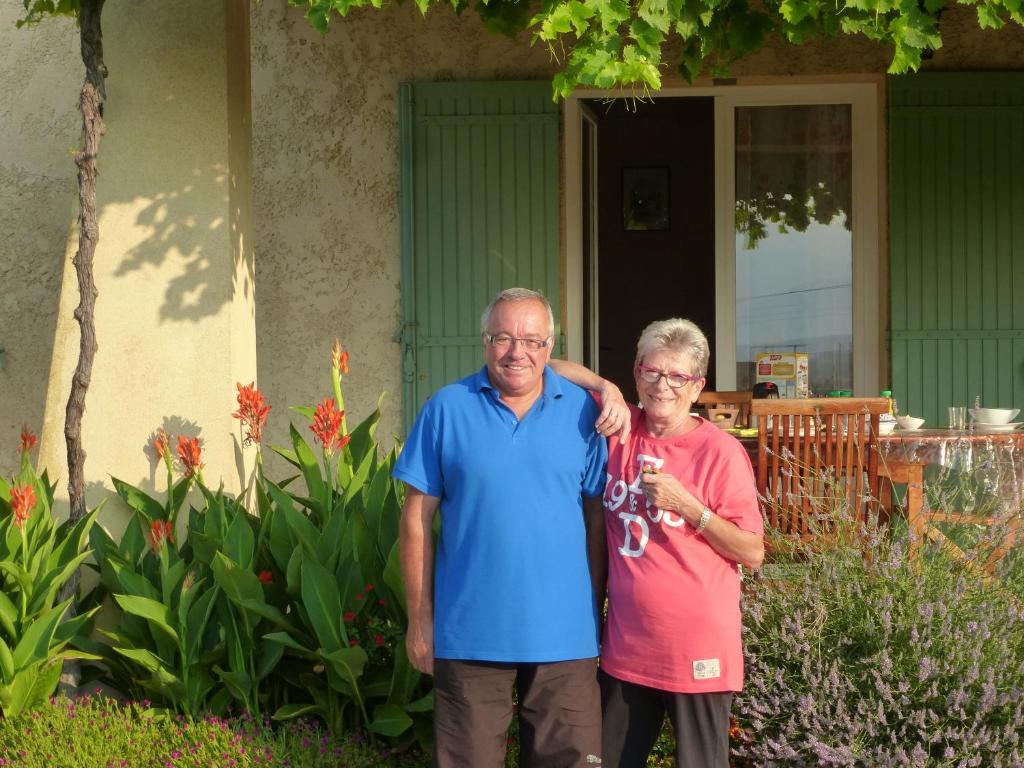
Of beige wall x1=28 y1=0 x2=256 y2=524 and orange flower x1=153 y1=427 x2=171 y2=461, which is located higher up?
beige wall x1=28 y1=0 x2=256 y2=524

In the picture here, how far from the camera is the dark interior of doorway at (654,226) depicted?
953cm

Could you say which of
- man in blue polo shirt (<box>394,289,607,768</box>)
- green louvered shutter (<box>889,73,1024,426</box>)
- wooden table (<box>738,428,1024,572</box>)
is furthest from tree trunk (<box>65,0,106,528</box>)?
green louvered shutter (<box>889,73,1024,426</box>)

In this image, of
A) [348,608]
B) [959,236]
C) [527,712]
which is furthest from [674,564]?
[959,236]

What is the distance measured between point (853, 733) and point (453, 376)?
370 cm

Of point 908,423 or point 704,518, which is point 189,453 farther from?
point 908,423

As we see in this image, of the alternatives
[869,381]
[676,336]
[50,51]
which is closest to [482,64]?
[50,51]

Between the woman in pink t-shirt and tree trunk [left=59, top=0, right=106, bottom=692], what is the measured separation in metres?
2.10

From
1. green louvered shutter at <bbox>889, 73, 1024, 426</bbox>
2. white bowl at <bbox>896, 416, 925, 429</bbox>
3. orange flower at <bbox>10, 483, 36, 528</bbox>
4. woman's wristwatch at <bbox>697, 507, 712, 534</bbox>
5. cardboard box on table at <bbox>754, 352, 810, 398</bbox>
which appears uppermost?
green louvered shutter at <bbox>889, 73, 1024, 426</bbox>

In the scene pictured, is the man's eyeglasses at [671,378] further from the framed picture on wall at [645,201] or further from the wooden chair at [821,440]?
the framed picture on wall at [645,201]

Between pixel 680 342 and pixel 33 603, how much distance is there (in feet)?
7.13

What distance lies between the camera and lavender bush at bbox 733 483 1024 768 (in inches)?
115

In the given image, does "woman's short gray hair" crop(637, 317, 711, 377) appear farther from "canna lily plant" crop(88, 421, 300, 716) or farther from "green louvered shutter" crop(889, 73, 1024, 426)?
"green louvered shutter" crop(889, 73, 1024, 426)

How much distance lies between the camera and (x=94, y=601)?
3.89m

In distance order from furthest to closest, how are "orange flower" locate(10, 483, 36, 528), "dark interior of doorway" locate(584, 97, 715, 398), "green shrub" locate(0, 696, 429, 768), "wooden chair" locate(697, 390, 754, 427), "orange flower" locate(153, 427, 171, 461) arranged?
"dark interior of doorway" locate(584, 97, 715, 398)
"wooden chair" locate(697, 390, 754, 427)
"orange flower" locate(153, 427, 171, 461)
"orange flower" locate(10, 483, 36, 528)
"green shrub" locate(0, 696, 429, 768)
